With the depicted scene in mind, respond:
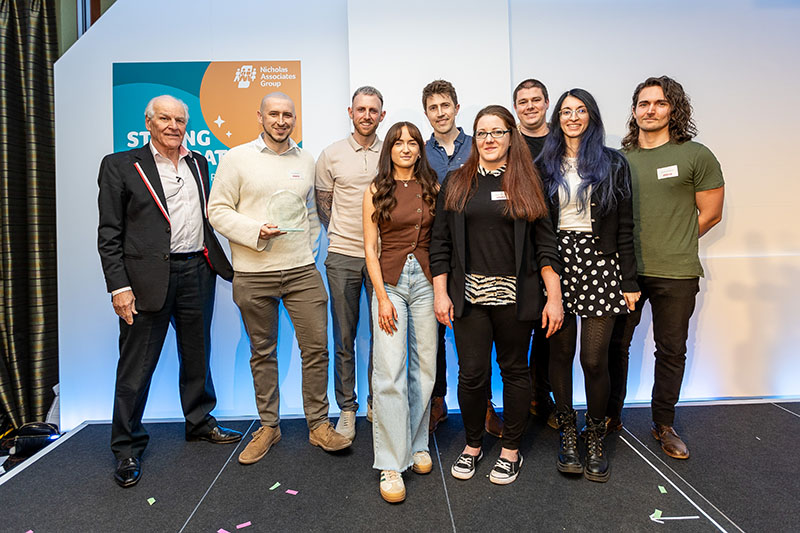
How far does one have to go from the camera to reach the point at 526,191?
6.88 ft

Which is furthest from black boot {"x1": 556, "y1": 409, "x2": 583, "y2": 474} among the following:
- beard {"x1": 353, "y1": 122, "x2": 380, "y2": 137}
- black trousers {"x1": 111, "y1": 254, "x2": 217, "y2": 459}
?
black trousers {"x1": 111, "y1": 254, "x2": 217, "y2": 459}

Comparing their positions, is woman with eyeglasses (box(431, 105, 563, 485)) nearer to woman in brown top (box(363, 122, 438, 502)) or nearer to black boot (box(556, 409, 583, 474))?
woman in brown top (box(363, 122, 438, 502))

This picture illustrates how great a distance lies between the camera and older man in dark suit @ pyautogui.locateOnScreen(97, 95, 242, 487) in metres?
2.42

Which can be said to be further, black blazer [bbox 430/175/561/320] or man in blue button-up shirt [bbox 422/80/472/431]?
man in blue button-up shirt [bbox 422/80/472/431]

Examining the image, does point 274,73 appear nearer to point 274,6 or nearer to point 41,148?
point 274,6

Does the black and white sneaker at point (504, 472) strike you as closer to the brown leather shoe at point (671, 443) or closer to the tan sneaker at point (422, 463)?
the tan sneaker at point (422, 463)

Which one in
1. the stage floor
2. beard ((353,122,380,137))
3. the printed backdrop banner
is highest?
the printed backdrop banner

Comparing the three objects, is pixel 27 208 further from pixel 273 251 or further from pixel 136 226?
pixel 273 251

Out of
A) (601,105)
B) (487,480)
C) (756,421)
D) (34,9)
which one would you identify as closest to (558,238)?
(487,480)

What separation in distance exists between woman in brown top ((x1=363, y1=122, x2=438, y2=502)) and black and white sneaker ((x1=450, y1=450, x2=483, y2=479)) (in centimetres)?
23

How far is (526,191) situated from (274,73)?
2059 millimetres

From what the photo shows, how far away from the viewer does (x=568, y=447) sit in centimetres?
236

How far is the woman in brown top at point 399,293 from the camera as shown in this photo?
217 cm

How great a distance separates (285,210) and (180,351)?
1062mm
